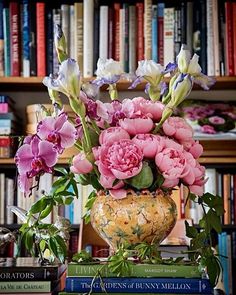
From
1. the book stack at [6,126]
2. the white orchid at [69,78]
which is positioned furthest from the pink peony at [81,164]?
the book stack at [6,126]

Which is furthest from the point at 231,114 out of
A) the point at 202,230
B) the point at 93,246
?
the point at 202,230

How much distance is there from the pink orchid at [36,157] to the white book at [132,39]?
1.33 metres

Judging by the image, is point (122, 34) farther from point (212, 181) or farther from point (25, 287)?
point (25, 287)

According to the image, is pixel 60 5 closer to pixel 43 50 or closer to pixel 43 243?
pixel 43 50

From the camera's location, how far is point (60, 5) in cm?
227

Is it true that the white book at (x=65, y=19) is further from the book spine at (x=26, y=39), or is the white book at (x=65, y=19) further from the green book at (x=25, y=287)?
the green book at (x=25, y=287)

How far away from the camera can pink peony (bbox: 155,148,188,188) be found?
877 mm

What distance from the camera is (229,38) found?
216 cm

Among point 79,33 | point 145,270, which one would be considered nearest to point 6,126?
point 79,33

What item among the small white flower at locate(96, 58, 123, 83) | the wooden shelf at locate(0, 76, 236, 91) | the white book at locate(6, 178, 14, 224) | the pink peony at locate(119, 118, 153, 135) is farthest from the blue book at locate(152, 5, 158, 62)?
the pink peony at locate(119, 118, 153, 135)

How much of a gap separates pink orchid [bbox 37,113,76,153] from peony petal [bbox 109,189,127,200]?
0.35 feet

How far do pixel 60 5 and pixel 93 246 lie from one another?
3.08 feet

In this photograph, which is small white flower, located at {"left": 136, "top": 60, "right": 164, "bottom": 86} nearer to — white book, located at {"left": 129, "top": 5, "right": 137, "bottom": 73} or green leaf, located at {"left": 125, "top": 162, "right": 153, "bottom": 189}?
green leaf, located at {"left": 125, "top": 162, "right": 153, "bottom": 189}

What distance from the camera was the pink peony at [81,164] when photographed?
908 millimetres
